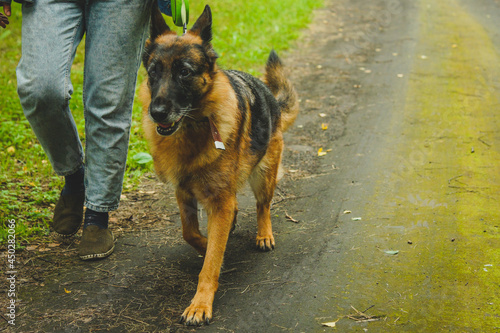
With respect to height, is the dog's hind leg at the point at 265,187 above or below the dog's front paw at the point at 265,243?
above

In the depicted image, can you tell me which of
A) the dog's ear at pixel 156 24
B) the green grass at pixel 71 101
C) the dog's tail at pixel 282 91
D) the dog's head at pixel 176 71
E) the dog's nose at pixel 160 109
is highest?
the dog's ear at pixel 156 24

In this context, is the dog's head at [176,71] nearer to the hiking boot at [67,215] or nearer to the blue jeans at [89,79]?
the blue jeans at [89,79]

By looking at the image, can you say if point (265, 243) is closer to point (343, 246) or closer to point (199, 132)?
point (343, 246)

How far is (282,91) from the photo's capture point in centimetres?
448

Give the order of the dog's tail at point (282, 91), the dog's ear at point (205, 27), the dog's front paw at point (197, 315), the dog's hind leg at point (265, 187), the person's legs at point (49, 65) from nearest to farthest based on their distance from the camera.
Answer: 1. the dog's front paw at point (197, 315)
2. the person's legs at point (49, 65)
3. the dog's ear at point (205, 27)
4. the dog's hind leg at point (265, 187)
5. the dog's tail at point (282, 91)

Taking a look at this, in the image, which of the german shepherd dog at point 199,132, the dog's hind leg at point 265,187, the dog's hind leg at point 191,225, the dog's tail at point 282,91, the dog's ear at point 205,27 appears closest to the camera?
the german shepherd dog at point 199,132

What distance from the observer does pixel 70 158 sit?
134 inches

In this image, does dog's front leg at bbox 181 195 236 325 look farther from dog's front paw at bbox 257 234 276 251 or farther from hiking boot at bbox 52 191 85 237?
hiking boot at bbox 52 191 85 237

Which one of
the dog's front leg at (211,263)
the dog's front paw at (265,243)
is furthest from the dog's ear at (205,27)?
the dog's front paw at (265,243)

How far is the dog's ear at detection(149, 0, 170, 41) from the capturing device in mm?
3053

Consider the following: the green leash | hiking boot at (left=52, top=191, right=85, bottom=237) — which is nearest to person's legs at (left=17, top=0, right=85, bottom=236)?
hiking boot at (left=52, top=191, right=85, bottom=237)

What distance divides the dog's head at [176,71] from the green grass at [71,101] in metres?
0.45

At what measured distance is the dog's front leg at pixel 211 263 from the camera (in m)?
2.71

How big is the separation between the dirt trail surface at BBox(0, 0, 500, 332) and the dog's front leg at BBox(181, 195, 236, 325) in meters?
0.10
